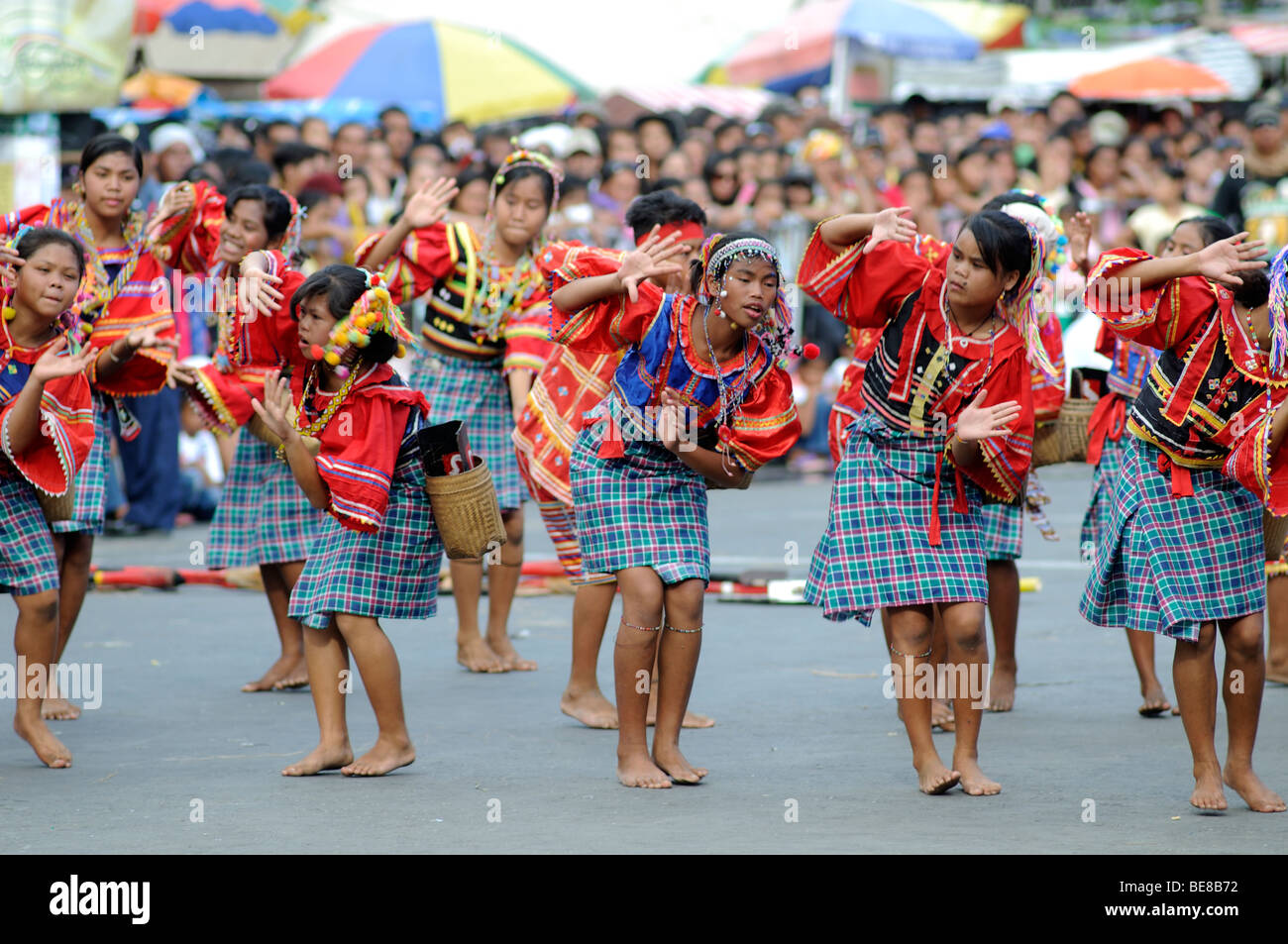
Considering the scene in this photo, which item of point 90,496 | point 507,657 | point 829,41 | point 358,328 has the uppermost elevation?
point 829,41

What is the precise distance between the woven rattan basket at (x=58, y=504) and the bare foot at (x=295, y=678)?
1.24 meters

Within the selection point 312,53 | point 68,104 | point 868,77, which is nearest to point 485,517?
point 68,104

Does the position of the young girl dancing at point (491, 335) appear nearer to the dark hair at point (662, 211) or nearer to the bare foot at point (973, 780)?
the dark hair at point (662, 211)

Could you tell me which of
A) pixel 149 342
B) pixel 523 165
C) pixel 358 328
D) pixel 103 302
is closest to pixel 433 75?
pixel 523 165

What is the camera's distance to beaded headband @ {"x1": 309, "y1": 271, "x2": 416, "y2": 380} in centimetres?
569

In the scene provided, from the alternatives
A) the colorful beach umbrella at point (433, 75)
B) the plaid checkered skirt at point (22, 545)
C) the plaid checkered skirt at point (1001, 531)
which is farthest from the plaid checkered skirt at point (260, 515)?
the colorful beach umbrella at point (433, 75)

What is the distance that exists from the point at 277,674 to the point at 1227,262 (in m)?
3.97

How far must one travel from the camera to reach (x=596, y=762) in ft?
19.9

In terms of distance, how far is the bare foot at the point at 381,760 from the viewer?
5.79 metres

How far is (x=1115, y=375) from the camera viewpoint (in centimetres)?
698

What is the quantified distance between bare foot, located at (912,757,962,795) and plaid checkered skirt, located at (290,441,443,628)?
5.15 ft

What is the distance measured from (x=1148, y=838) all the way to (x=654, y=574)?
163cm

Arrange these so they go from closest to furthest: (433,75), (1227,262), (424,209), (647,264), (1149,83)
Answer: (1227,262) → (647,264) → (424,209) → (433,75) → (1149,83)

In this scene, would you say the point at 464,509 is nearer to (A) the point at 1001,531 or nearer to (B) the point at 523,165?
(A) the point at 1001,531
